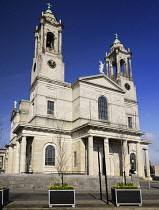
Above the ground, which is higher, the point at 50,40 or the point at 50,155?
the point at 50,40

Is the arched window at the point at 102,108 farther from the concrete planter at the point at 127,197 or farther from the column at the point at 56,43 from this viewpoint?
the concrete planter at the point at 127,197

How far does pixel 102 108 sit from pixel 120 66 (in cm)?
1719

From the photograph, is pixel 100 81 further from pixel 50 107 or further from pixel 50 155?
pixel 50 155

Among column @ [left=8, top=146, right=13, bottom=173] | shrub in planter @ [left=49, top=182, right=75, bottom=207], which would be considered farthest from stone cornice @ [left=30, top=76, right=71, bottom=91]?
shrub in planter @ [left=49, top=182, right=75, bottom=207]

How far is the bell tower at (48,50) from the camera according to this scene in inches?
1492

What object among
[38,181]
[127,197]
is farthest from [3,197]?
[38,181]

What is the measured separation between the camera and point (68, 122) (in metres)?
36.0

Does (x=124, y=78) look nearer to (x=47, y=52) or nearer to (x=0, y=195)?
(x=47, y=52)

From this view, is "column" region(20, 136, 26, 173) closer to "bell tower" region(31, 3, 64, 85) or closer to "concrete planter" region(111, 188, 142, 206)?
"bell tower" region(31, 3, 64, 85)

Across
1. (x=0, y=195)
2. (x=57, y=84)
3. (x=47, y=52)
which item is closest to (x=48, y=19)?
(x=47, y=52)

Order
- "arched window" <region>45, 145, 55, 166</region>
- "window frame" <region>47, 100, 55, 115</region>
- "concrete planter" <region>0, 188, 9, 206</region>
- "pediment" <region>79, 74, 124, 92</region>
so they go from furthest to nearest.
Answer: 1. "pediment" <region>79, 74, 124, 92</region>
2. "window frame" <region>47, 100, 55, 115</region>
3. "arched window" <region>45, 145, 55, 166</region>
4. "concrete planter" <region>0, 188, 9, 206</region>

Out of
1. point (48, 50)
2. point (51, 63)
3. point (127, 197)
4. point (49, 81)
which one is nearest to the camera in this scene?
point (127, 197)

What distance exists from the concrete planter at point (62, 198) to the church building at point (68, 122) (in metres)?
15.9

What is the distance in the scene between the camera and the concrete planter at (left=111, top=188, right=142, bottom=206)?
11.2 m
